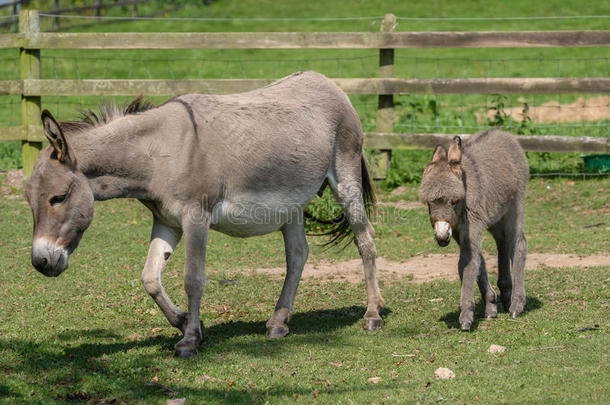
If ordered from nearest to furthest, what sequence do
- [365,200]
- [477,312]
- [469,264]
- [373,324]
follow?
[469,264] < [373,324] < [477,312] < [365,200]

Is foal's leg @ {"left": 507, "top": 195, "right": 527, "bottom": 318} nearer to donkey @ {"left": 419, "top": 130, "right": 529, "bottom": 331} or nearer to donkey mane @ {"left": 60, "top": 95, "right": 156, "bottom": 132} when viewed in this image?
donkey @ {"left": 419, "top": 130, "right": 529, "bottom": 331}

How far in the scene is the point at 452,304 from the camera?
7.52m

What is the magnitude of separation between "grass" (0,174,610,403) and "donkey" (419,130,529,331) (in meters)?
0.30

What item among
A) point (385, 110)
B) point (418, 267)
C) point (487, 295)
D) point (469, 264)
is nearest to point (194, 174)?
point (469, 264)

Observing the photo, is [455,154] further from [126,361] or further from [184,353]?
[126,361]

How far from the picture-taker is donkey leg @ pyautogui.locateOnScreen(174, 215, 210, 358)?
599 cm

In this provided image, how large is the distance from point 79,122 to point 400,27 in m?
22.8

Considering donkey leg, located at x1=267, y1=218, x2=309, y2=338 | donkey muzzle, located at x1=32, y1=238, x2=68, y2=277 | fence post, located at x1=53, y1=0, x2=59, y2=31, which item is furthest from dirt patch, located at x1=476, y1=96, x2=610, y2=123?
fence post, located at x1=53, y1=0, x2=59, y2=31

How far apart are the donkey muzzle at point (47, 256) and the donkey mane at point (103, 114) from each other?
2.96ft

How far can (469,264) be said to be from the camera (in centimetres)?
662

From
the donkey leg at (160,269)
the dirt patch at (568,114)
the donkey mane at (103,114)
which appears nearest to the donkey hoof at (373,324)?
the donkey leg at (160,269)

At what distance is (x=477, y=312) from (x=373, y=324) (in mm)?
1070

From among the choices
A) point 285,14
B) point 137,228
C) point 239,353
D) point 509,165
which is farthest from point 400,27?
point 239,353

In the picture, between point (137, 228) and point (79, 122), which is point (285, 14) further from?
A: point (79, 122)
